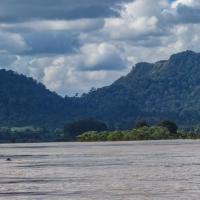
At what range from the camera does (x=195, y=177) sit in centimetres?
8069

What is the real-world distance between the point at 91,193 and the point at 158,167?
126 feet

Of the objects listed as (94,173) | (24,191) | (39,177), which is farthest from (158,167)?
(24,191)

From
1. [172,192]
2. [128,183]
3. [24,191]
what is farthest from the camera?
[128,183]

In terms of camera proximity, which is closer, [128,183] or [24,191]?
[24,191]

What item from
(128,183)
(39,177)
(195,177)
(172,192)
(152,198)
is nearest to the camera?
(152,198)

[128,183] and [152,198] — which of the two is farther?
[128,183]

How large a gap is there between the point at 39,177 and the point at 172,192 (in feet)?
89.9

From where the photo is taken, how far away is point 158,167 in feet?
335

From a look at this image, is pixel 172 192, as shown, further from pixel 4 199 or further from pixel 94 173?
pixel 94 173

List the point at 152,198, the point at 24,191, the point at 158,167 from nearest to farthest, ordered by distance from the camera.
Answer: the point at 152,198 → the point at 24,191 → the point at 158,167

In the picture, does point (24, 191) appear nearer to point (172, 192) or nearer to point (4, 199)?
point (4, 199)

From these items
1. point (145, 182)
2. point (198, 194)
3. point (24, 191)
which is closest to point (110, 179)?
point (145, 182)

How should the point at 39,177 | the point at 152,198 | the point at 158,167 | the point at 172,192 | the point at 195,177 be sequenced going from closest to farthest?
1. the point at 152,198
2. the point at 172,192
3. the point at 195,177
4. the point at 39,177
5. the point at 158,167

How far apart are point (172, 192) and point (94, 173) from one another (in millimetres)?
29407
